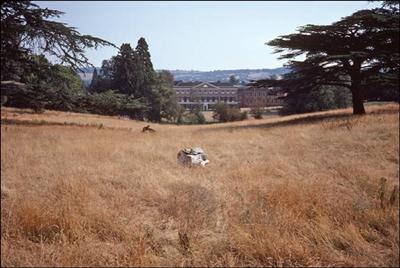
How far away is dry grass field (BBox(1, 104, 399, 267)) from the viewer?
4336mm

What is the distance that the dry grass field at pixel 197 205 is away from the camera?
4.34m

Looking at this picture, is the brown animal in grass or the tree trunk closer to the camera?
the brown animal in grass

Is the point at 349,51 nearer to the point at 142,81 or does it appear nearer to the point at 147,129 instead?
the point at 147,129

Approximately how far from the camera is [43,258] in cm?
422

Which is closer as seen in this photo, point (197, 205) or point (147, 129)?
point (197, 205)

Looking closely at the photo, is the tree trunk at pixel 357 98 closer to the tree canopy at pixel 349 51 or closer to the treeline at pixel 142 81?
the tree canopy at pixel 349 51

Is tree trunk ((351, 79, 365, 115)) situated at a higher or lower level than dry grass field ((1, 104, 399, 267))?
higher

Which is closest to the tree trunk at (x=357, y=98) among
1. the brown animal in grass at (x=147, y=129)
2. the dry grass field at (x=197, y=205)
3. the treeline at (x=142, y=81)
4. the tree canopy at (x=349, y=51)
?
the tree canopy at (x=349, y=51)

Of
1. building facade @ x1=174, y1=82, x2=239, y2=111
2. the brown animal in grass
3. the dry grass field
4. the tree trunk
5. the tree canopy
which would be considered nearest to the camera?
the dry grass field

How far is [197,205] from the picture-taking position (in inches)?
236

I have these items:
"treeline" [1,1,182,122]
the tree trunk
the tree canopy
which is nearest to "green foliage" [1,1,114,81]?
"treeline" [1,1,182,122]

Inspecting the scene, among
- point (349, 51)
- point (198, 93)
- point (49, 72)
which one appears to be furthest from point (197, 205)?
point (349, 51)

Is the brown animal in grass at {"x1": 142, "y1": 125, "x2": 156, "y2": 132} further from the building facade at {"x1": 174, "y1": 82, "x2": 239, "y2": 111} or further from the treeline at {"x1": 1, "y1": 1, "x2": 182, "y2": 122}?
the building facade at {"x1": 174, "y1": 82, "x2": 239, "y2": 111}

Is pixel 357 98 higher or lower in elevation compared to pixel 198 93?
lower
